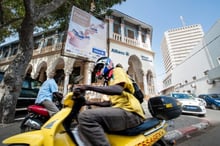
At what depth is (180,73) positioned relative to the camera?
3256 cm

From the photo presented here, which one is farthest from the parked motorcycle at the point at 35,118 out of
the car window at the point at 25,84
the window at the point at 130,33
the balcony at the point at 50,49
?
the window at the point at 130,33

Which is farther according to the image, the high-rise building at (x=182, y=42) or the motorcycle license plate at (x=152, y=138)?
the high-rise building at (x=182, y=42)

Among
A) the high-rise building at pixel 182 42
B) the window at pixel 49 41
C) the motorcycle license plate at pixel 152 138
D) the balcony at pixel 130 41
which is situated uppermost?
the high-rise building at pixel 182 42

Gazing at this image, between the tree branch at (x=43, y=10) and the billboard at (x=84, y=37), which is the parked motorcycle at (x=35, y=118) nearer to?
the tree branch at (x=43, y=10)

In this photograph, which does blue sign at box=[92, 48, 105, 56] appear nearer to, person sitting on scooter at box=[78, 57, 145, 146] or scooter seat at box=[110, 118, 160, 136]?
person sitting on scooter at box=[78, 57, 145, 146]

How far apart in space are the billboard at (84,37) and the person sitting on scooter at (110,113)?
18.4ft

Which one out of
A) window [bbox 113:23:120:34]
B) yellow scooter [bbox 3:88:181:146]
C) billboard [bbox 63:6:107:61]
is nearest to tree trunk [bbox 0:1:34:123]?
billboard [bbox 63:6:107:61]

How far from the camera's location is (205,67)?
20.6 m

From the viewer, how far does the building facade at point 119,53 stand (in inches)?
481

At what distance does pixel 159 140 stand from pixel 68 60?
10.7 metres

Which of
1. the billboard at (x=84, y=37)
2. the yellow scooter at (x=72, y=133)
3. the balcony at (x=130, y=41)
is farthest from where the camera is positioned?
the balcony at (x=130, y=41)

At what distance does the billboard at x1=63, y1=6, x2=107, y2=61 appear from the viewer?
705 centimetres

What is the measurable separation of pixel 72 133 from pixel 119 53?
36.5 feet

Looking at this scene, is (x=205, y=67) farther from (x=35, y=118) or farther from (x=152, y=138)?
(x=35, y=118)
